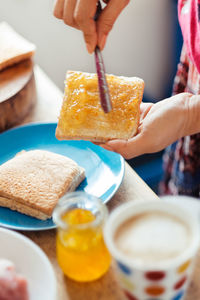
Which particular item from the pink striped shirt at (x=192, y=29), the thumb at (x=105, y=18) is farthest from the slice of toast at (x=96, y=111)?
the pink striped shirt at (x=192, y=29)

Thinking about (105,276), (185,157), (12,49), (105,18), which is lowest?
(185,157)

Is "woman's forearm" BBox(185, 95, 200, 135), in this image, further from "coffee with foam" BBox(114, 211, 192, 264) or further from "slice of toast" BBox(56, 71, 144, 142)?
"coffee with foam" BBox(114, 211, 192, 264)

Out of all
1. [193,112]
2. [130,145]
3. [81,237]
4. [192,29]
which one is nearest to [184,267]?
[81,237]

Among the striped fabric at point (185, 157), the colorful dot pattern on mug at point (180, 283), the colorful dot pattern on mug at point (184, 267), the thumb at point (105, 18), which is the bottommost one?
the striped fabric at point (185, 157)

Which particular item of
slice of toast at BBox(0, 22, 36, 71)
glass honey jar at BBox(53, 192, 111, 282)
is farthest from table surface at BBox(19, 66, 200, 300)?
slice of toast at BBox(0, 22, 36, 71)

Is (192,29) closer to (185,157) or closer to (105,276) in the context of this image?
(185,157)

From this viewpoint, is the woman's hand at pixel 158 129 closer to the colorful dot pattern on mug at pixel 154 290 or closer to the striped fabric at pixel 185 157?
the striped fabric at pixel 185 157
